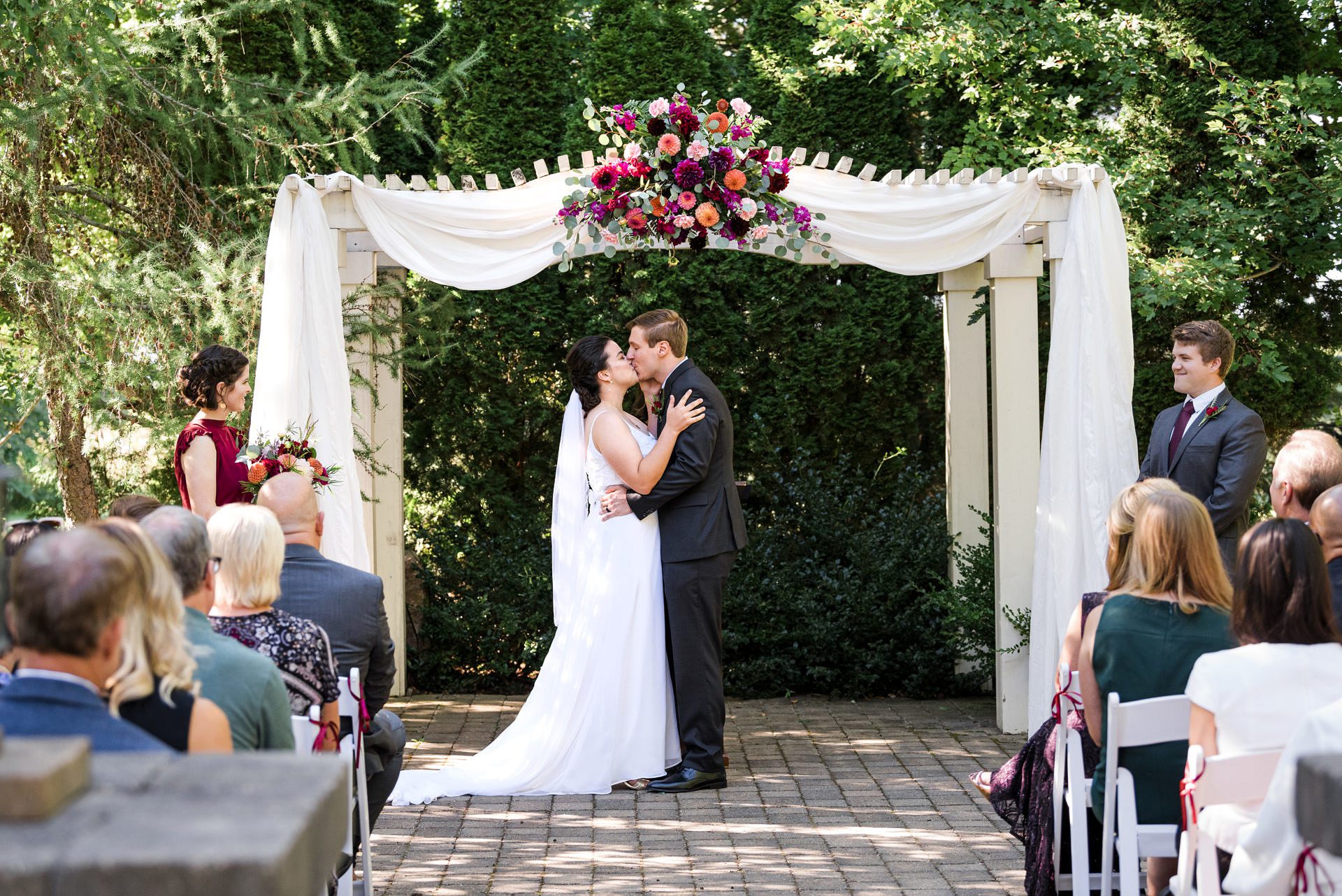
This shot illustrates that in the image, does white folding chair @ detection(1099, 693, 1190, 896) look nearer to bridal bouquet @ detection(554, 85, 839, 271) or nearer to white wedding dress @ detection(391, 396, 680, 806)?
white wedding dress @ detection(391, 396, 680, 806)

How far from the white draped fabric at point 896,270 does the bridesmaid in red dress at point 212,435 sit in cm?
54

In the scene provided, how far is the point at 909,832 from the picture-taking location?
4926 mm

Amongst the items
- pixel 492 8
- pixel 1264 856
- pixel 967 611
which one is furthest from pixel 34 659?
pixel 492 8

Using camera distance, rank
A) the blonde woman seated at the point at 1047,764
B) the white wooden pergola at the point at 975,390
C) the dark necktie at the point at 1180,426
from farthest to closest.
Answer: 1. the white wooden pergola at the point at 975,390
2. the dark necktie at the point at 1180,426
3. the blonde woman seated at the point at 1047,764

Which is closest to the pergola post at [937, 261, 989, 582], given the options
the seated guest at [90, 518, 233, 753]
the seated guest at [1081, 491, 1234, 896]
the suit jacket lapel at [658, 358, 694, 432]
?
the suit jacket lapel at [658, 358, 694, 432]

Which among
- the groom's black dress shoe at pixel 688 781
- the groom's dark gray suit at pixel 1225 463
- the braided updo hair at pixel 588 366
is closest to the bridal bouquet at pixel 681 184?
the braided updo hair at pixel 588 366

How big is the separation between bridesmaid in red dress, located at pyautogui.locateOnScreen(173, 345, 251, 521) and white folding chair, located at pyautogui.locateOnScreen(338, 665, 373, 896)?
64.0 inches

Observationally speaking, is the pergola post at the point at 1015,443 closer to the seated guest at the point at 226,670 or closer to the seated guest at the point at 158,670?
the seated guest at the point at 226,670

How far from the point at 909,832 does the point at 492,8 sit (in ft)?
20.0

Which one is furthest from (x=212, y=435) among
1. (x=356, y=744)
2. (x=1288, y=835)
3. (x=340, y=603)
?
(x=1288, y=835)

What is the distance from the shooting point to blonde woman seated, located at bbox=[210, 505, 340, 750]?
127 inches

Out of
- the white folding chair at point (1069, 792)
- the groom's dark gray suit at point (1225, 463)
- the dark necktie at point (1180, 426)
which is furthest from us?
the dark necktie at point (1180, 426)

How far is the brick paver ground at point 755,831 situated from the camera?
433cm

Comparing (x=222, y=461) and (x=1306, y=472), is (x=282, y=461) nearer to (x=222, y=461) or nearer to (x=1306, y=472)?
(x=222, y=461)
